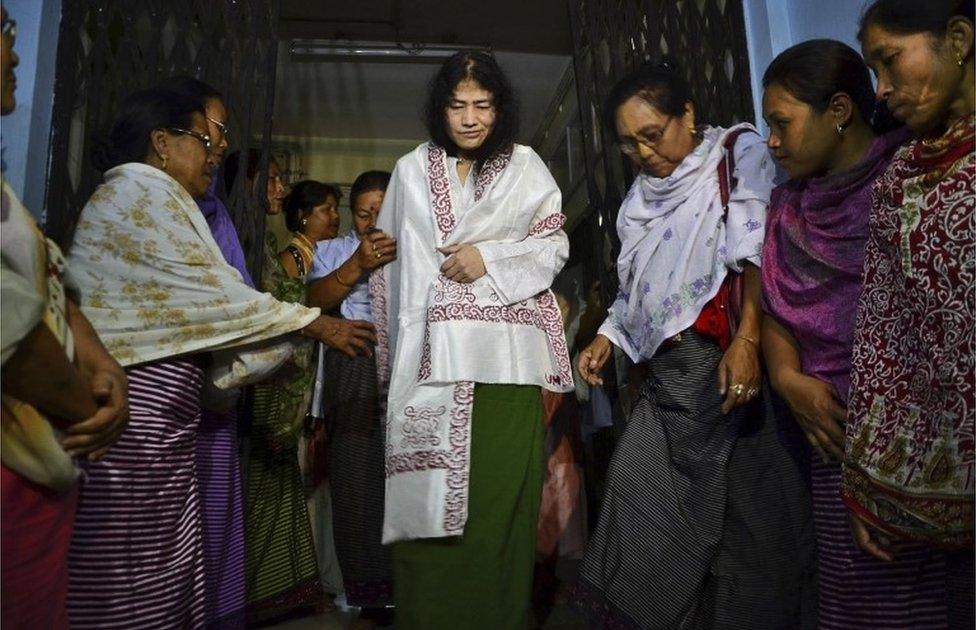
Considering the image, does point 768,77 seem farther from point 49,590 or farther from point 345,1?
point 345,1

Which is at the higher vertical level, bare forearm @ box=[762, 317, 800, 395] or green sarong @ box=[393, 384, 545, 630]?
bare forearm @ box=[762, 317, 800, 395]

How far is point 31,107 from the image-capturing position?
278 cm

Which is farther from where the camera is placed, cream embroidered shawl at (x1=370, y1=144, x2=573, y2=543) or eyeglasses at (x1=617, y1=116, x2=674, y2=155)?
eyeglasses at (x1=617, y1=116, x2=674, y2=155)

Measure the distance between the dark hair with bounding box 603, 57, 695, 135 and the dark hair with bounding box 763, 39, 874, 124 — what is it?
1.42ft

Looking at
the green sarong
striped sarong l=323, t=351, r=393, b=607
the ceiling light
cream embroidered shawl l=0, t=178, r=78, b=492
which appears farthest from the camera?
the ceiling light

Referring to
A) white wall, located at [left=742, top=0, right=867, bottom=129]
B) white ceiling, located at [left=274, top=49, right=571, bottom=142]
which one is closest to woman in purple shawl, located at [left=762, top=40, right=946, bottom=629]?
white wall, located at [left=742, top=0, right=867, bottom=129]

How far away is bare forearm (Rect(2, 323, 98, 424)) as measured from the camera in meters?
1.25

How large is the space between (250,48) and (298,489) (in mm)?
1723

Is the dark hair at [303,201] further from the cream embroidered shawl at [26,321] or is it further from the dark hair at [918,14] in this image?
the dark hair at [918,14]

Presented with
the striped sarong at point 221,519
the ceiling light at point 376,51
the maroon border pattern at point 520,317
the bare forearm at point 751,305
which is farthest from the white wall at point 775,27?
the ceiling light at point 376,51

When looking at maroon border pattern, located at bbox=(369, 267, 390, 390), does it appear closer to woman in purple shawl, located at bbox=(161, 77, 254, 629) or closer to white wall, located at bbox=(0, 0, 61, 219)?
woman in purple shawl, located at bbox=(161, 77, 254, 629)

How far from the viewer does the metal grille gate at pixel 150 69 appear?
2.91 m

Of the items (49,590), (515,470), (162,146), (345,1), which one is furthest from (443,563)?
(345,1)

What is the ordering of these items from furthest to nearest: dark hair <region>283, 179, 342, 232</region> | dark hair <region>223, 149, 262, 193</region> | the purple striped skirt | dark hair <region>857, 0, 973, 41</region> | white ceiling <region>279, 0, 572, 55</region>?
white ceiling <region>279, 0, 572, 55</region>
dark hair <region>283, 179, 342, 232</region>
dark hair <region>223, 149, 262, 193</region>
the purple striped skirt
dark hair <region>857, 0, 973, 41</region>
